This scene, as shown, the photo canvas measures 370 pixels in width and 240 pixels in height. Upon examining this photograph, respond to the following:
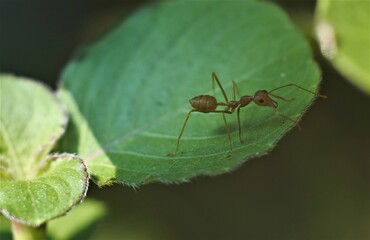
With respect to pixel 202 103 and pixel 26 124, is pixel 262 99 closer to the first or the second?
pixel 202 103

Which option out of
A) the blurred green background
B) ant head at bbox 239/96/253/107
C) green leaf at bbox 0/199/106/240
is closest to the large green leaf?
green leaf at bbox 0/199/106/240

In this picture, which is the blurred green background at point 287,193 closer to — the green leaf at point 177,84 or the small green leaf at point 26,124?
the green leaf at point 177,84

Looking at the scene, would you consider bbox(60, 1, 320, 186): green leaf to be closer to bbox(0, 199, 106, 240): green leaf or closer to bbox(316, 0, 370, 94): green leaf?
bbox(316, 0, 370, 94): green leaf

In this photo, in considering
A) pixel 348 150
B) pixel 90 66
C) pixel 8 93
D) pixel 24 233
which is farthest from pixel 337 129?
pixel 24 233

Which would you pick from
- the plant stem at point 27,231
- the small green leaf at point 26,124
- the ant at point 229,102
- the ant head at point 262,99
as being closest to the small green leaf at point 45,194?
the plant stem at point 27,231

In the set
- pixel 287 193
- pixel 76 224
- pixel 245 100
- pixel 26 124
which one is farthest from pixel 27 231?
pixel 287 193

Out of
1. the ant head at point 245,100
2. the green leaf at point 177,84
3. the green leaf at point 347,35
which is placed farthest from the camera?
the green leaf at point 347,35

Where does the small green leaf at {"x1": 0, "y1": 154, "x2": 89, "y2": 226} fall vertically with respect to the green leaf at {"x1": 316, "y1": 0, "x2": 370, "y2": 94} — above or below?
below
